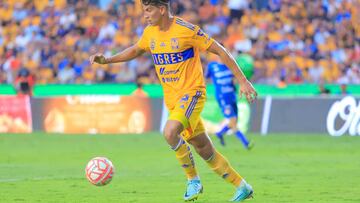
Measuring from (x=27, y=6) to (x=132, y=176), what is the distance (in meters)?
18.8

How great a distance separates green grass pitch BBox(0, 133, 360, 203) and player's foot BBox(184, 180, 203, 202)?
0.24 m

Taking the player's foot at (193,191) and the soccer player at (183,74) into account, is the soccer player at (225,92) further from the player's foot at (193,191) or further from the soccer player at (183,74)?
the soccer player at (183,74)

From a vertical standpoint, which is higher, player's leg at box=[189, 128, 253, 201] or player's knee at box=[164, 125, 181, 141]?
player's knee at box=[164, 125, 181, 141]

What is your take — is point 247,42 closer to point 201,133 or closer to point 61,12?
point 61,12

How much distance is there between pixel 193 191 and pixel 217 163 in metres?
0.44

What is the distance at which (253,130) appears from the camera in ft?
81.0

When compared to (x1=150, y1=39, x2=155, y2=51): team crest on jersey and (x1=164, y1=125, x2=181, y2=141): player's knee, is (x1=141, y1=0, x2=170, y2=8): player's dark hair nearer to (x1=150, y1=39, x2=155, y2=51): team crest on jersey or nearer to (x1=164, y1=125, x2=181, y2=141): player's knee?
(x1=150, y1=39, x2=155, y2=51): team crest on jersey

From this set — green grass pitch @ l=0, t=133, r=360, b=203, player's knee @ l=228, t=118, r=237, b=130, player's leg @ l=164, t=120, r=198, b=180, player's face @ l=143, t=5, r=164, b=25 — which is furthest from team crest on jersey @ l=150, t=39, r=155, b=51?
player's knee @ l=228, t=118, r=237, b=130

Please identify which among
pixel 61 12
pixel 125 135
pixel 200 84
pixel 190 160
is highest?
pixel 200 84

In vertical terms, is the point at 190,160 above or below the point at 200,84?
below

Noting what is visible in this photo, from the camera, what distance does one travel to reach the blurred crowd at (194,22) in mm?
28469

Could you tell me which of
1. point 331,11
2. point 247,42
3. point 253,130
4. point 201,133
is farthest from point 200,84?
point 331,11

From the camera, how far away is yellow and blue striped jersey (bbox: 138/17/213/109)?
34.1 feet

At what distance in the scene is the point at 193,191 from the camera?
34.9 feet
